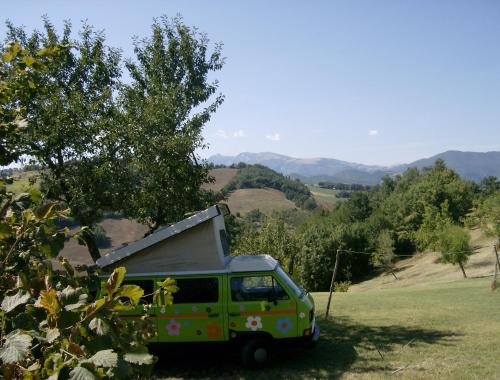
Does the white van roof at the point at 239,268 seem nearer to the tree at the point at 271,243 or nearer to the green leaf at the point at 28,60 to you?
the green leaf at the point at 28,60

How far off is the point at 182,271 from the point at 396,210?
7764 centimetres

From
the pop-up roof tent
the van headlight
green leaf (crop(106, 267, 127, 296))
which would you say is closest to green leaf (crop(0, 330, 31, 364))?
green leaf (crop(106, 267, 127, 296))

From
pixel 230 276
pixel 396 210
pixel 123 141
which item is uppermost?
pixel 123 141

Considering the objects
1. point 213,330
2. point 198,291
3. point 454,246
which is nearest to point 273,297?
point 213,330

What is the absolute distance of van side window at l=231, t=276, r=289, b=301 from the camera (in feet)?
27.9

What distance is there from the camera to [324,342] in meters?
10.4

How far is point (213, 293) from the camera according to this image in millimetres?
8586

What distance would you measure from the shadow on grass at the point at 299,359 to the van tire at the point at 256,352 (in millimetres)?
147

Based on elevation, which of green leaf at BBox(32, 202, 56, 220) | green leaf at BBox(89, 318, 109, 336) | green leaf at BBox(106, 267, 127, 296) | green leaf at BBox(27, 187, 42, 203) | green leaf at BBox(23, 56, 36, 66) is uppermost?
green leaf at BBox(23, 56, 36, 66)

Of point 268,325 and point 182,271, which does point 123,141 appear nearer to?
point 182,271

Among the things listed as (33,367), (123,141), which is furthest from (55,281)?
(123,141)

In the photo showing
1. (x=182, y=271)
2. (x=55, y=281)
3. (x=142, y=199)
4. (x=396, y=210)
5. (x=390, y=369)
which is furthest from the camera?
(x=396, y=210)

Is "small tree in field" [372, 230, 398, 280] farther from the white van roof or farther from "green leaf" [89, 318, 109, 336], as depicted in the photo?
"green leaf" [89, 318, 109, 336]

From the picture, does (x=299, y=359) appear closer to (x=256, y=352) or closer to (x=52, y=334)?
(x=256, y=352)
